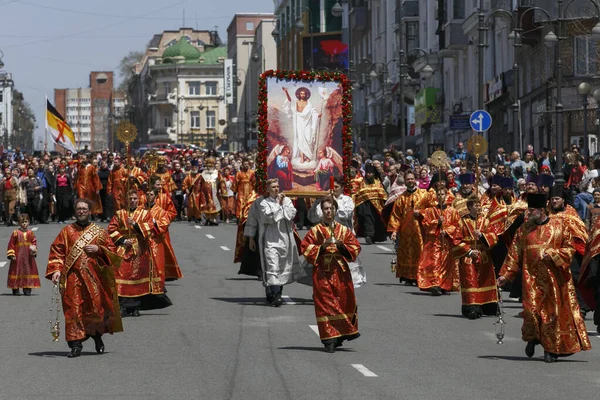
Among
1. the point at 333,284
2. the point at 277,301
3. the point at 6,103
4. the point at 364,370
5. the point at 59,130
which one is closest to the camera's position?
the point at 364,370

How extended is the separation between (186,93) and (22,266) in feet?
527

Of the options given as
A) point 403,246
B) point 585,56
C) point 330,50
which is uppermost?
point 330,50

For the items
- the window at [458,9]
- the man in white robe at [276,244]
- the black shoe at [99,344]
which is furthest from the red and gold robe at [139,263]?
the window at [458,9]

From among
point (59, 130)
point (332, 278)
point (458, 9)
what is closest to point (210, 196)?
point (59, 130)

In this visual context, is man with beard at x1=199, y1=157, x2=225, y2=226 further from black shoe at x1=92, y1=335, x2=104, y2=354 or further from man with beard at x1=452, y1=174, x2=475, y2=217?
black shoe at x1=92, y1=335, x2=104, y2=354

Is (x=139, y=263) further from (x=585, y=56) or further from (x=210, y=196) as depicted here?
(x=585, y=56)

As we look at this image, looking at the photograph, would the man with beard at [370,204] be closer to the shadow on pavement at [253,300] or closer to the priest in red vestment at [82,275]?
the shadow on pavement at [253,300]

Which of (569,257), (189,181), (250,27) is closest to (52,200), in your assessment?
(189,181)

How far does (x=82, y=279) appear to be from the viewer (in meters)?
13.9

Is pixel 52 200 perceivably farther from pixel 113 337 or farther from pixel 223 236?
pixel 113 337

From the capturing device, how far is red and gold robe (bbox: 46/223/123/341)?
1374 centimetres

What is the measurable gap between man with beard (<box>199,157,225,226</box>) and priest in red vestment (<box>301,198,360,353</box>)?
2666cm

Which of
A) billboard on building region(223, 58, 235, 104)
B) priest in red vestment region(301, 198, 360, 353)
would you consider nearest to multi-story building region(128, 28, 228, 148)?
billboard on building region(223, 58, 235, 104)

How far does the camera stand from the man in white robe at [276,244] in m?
18.8
